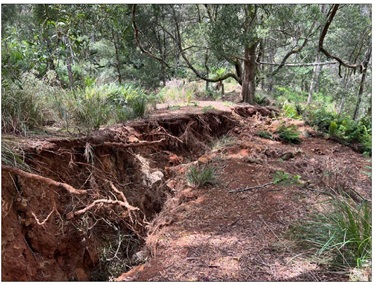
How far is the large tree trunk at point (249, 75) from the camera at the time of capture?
985cm

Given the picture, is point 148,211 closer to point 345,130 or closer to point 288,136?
point 288,136

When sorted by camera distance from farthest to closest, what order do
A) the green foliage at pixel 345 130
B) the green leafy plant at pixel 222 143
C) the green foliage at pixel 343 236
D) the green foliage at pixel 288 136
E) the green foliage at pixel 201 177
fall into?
the green foliage at pixel 345 130, the green foliage at pixel 288 136, the green leafy plant at pixel 222 143, the green foliage at pixel 201 177, the green foliage at pixel 343 236

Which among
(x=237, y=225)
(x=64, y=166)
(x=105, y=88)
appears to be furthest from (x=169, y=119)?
(x=237, y=225)

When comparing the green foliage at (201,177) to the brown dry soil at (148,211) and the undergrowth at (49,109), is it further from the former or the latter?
the undergrowth at (49,109)

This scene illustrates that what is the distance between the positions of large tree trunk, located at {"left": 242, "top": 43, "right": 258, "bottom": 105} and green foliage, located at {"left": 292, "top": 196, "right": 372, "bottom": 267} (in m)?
7.85

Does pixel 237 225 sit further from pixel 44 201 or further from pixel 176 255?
pixel 44 201

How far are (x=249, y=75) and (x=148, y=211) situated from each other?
7158mm

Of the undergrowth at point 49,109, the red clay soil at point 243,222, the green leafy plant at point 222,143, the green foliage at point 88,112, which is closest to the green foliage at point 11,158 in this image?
the undergrowth at point 49,109

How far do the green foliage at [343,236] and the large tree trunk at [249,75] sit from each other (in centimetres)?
785

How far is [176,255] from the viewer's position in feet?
9.28

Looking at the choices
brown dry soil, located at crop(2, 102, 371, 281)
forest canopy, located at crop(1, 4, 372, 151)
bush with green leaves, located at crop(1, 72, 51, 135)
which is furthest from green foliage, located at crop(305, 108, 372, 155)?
bush with green leaves, located at crop(1, 72, 51, 135)

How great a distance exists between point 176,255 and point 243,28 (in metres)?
6.64

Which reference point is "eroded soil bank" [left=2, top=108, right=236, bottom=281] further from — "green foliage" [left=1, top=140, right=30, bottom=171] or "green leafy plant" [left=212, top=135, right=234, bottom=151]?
"green leafy plant" [left=212, top=135, right=234, bottom=151]

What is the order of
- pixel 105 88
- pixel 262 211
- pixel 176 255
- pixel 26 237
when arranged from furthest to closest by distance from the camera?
pixel 105 88
pixel 262 211
pixel 26 237
pixel 176 255
